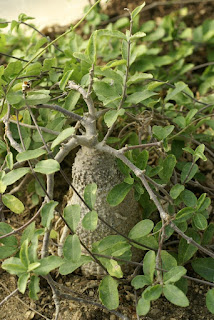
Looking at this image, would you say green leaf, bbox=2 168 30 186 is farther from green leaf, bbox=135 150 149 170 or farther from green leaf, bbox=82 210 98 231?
green leaf, bbox=135 150 149 170

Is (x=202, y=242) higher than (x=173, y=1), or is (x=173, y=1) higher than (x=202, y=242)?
(x=173, y=1)

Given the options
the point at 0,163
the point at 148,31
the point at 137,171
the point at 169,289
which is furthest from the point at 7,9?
the point at 169,289

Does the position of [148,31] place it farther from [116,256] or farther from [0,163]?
[116,256]

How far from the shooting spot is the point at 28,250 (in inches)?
41.2

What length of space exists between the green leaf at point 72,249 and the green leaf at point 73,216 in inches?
1.1

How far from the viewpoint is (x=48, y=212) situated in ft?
3.44

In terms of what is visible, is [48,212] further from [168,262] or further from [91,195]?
[168,262]

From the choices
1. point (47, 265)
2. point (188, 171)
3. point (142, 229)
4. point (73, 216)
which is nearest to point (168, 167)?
point (188, 171)

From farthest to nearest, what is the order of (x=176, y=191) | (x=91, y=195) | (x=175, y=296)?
(x=176, y=191) < (x=91, y=195) < (x=175, y=296)

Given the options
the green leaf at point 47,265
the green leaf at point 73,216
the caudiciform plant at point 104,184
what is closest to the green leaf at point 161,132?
the caudiciform plant at point 104,184

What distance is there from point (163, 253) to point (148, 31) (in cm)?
123

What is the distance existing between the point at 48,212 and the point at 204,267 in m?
0.46

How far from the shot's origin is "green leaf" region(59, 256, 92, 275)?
1094 mm

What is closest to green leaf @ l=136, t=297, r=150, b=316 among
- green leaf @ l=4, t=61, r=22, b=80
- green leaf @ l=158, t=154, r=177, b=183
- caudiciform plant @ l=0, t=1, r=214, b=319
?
caudiciform plant @ l=0, t=1, r=214, b=319
